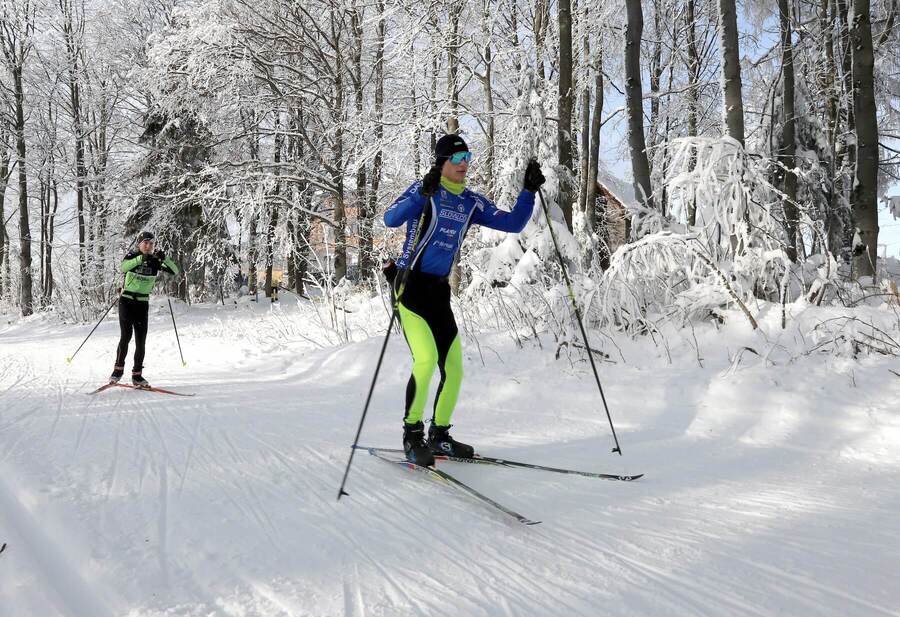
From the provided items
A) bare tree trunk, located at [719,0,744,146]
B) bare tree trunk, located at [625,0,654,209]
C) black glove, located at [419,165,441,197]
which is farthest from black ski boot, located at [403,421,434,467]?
bare tree trunk, located at [625,0,654,209]

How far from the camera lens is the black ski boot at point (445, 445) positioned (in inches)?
149

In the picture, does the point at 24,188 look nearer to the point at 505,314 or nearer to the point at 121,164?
the point at 121,164

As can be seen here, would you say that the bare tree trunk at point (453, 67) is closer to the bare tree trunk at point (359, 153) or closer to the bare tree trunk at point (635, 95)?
the bare tree trunk at point (359, 153)

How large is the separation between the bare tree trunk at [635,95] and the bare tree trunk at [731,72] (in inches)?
63.2

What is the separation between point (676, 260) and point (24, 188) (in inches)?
925

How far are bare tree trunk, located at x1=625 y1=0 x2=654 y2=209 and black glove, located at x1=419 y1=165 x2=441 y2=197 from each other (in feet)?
19.1

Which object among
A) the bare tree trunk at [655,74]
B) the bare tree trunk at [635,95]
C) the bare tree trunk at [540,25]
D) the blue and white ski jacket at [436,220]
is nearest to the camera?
the blue and white ski jacket at [436,220]

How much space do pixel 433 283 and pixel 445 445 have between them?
3.52ft

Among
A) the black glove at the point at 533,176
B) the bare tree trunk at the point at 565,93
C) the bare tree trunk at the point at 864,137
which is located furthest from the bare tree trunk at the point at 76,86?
the bare tree trunk at the point at 864,137

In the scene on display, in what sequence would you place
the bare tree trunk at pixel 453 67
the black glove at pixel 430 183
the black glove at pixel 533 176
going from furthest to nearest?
the bare tree trunk at pixel 453 67 → the black glove at pixel 533 176 → the black glove at pixel 430 183

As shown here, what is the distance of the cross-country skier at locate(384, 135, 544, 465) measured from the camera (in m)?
3.71

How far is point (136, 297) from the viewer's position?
25.0ft

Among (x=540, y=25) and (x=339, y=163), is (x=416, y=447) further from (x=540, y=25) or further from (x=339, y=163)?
(x=339, y=163)

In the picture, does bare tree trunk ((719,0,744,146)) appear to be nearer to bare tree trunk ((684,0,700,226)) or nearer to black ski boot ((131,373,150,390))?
bare tree trunk ((684,0,700,226))
